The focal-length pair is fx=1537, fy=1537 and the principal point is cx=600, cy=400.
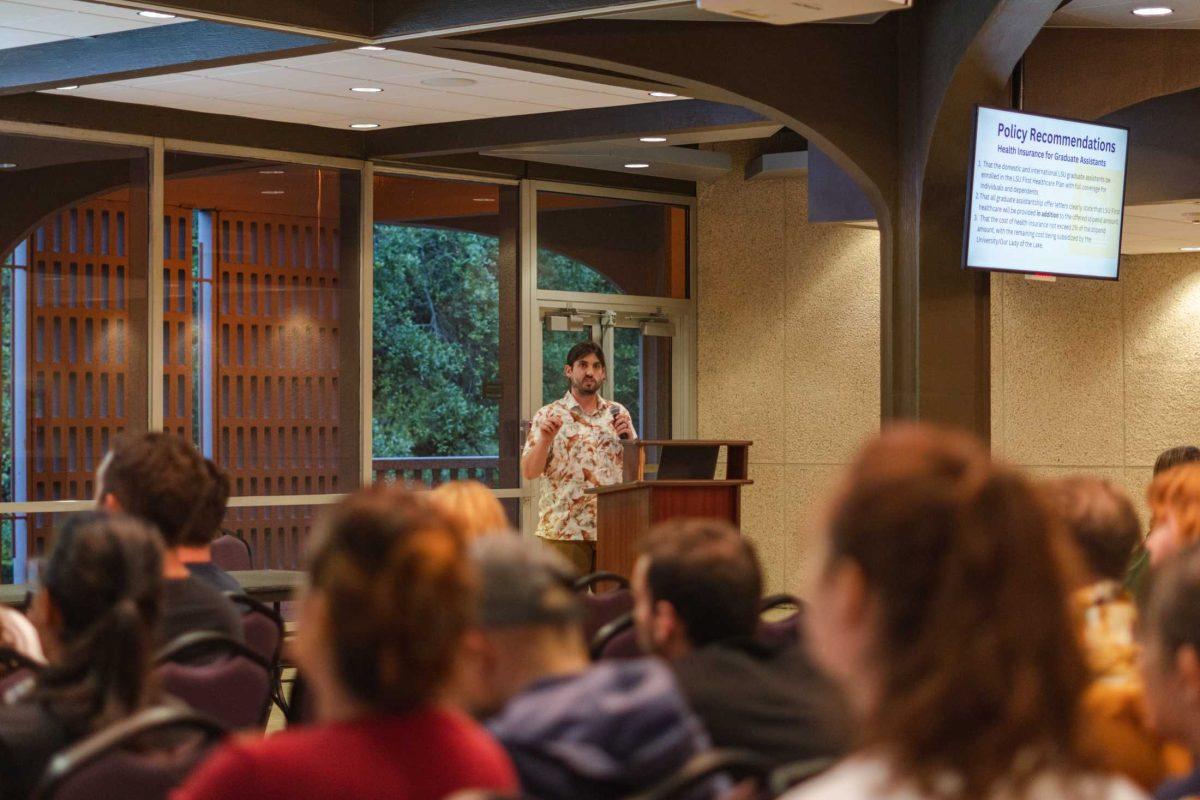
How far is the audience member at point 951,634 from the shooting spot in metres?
1.20

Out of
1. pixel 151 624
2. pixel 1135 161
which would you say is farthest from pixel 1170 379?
pixel 151 624

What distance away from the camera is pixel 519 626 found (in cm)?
212

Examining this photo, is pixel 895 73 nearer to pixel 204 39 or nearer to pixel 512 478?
pixel 204 39

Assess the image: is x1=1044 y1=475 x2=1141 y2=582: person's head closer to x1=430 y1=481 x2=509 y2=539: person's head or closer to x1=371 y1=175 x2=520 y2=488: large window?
x1=430 y1=481 x2=509 y2=539: person's head

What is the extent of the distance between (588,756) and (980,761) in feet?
2.59

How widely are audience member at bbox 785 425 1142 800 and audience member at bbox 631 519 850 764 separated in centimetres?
99

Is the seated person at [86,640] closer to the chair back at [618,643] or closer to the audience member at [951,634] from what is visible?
the chair back at [618,643]

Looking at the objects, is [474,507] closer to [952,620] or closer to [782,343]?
[952,620]

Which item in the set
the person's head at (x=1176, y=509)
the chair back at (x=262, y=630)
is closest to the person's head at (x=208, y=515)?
the chair back at (x=262, y=630)

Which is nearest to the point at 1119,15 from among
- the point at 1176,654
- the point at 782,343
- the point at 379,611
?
the point at 782,343

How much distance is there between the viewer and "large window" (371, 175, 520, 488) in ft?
30.7

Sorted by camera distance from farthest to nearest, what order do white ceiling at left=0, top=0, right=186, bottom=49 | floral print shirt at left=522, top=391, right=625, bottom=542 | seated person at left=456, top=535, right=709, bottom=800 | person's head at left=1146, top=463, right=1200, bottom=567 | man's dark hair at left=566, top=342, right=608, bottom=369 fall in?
floral print shirt at left=522, top=391, right=625, bottom=542, man's dark hair at left=566, top=342, right=608, bottom=369, white ceiling at left=0, top=0, right=186, bottom=49, person's head at left=1146, top=463, right=1200, bottom=567, seated person at left=456, top=535, right=709, bottom=800

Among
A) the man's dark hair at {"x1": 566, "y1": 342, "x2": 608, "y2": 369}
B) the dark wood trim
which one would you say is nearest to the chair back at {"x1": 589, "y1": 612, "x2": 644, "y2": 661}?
the man's dark hair at {"x1": 566, "y1": 342, "x2": 608, "y2": 369}

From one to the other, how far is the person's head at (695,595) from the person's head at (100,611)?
86 cm
